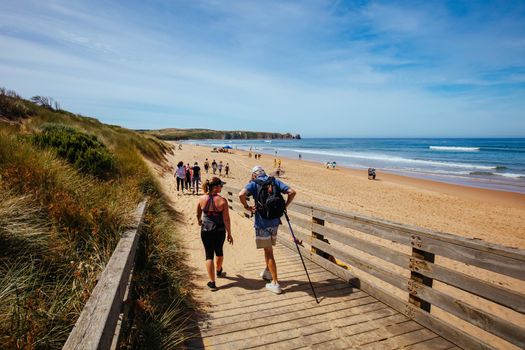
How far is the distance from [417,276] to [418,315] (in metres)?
0.46

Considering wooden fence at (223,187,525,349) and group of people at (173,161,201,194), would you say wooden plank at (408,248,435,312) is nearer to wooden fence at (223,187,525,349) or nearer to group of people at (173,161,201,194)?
wooden fence at (223,187,525,349)

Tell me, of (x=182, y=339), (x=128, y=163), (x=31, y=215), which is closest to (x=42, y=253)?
(x=31, y=215)

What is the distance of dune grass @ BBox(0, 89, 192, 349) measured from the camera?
7.55 feet

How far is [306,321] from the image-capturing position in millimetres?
3666

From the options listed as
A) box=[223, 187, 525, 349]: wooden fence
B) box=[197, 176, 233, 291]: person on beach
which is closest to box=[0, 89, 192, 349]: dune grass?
box=[197, 176, 233, 291]: person on beach

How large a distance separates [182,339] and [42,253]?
1687 millimetres

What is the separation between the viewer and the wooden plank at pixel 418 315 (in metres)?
3.08

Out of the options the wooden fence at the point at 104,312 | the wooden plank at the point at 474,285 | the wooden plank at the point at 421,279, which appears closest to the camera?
the wooden fence at the point at 104,312

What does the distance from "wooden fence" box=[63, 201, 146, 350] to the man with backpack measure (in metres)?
1.81

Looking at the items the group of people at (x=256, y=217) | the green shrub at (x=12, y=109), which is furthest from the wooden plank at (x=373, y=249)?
the green shrub at (x=12, y=109)

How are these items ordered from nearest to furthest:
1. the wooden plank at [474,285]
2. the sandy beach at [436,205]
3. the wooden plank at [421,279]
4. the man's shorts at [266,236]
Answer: the wooden plank at [474,285] → the wooden plank at [421,279] → the man's shorts at [266,236] → the sandy beach at [436,205]

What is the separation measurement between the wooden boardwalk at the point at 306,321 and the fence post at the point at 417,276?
9.9 inches

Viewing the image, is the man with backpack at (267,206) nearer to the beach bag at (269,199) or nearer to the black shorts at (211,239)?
the beach bag at (269,199)

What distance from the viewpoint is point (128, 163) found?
944 centimetres
